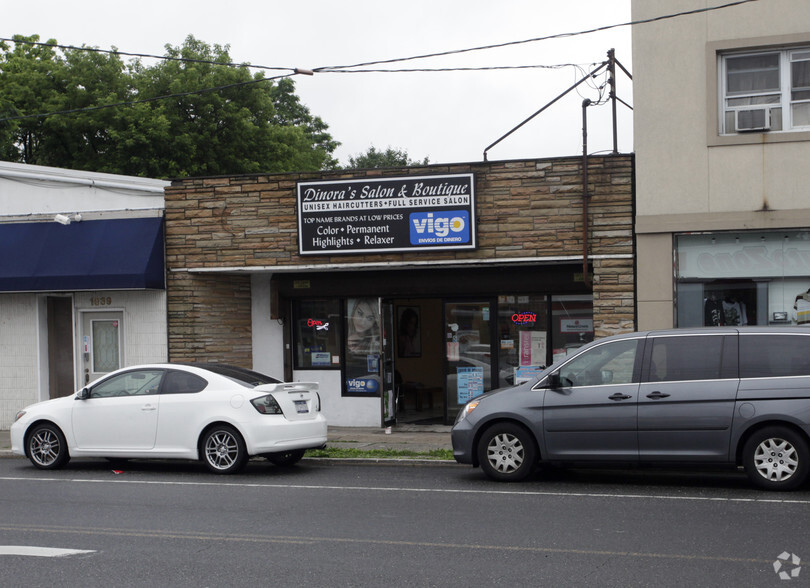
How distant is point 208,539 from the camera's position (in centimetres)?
762

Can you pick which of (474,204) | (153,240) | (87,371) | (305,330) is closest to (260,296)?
(305,330)

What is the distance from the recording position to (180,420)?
11695 mm

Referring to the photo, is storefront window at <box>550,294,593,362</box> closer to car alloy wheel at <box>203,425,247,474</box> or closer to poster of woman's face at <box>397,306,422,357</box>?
poster of woman's face at <box>397,306,422,357</box>

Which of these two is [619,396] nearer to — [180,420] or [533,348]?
[180,420]

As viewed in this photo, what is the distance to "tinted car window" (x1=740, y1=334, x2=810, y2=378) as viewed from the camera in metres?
9.34

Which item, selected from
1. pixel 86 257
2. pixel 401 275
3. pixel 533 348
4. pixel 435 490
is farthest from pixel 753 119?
pixel 86 257

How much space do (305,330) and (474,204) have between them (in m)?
4.32

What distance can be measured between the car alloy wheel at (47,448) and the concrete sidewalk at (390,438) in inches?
80.4

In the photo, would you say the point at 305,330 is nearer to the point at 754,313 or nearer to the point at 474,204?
the point at 474,204

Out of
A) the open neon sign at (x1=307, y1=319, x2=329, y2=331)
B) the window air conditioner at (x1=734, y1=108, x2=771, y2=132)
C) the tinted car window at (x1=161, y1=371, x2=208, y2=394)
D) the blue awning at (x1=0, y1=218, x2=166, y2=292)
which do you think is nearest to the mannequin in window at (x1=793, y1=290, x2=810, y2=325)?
the window air conditioner at (x1=734, y1=108, x2=771, y2=132)

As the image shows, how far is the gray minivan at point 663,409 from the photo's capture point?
930cm

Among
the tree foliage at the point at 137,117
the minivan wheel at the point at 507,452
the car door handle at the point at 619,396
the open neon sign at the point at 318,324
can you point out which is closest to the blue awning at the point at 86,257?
the open neon sign at the point at 318,324

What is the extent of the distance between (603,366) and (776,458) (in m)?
1.95

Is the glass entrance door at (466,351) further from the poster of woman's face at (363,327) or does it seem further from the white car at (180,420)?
the white car at (180,420)
